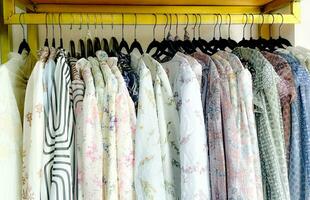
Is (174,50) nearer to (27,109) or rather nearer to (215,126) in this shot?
(215,126)

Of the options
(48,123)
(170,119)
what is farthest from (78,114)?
(170,119)

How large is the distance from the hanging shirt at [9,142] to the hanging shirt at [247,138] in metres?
0.44

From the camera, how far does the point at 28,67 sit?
3.01 ft

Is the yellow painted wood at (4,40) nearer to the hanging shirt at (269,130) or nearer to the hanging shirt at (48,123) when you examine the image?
the hanging shirt at (48,123)

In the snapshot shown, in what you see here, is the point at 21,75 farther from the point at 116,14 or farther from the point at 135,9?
the point at 135,9

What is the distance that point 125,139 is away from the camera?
0.75 meters

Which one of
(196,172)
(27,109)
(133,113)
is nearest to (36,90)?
(27,109)

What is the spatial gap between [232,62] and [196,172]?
0.86 feet

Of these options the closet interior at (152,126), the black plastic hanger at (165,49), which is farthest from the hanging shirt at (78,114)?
the black plastic hanger at (165,49)

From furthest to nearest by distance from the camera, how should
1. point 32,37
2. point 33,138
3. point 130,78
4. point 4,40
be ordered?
point 32,37, point 4,40, point 130,78, point 33,138

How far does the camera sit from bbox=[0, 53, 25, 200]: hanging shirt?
0.71 m

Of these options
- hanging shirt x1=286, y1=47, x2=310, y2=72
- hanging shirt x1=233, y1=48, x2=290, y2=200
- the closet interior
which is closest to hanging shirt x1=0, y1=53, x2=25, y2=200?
the closet interior

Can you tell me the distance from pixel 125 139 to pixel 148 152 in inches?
2.1

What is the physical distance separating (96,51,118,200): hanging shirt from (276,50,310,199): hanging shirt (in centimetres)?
40
